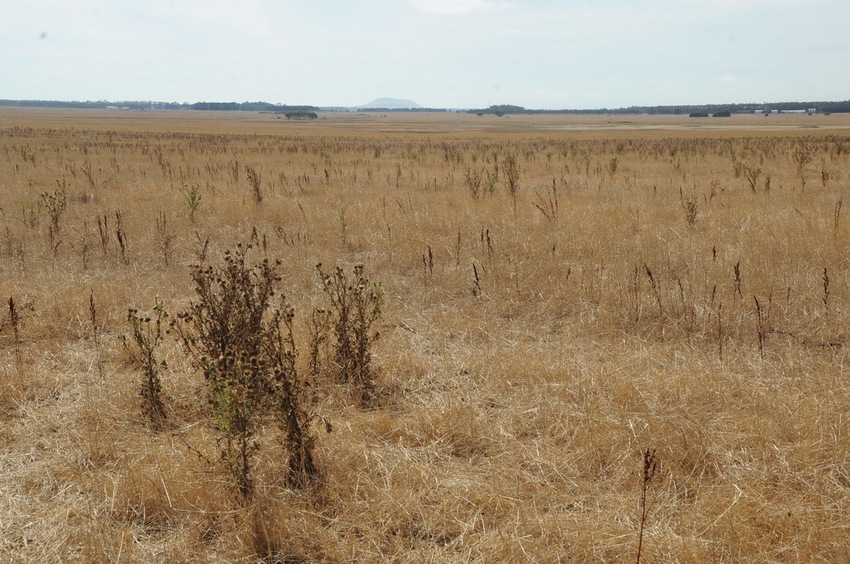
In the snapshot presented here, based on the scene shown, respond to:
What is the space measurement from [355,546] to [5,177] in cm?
1665

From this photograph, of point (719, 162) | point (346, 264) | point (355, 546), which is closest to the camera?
point (355, 546)

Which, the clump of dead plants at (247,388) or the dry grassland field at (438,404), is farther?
the clump of dead plants at (247,388)

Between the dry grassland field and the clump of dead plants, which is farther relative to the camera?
the clump of dead plants

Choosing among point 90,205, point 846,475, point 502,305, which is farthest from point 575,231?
point 90,205

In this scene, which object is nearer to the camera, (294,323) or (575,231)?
(294,323)

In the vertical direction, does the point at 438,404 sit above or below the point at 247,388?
below

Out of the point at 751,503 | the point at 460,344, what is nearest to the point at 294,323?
the point at 460,344

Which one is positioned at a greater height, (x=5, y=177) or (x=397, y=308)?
(x=5, y=177)

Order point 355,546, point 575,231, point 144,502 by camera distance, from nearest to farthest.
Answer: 1. point 355,546
2. point 144,502
3. point 575,231

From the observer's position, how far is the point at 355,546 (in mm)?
2643

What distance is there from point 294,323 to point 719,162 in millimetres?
17976

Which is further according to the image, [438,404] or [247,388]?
[438,404]

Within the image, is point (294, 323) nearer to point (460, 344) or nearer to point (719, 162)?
point (460, 344)

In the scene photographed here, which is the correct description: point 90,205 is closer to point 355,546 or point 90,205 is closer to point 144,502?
point 144,502
